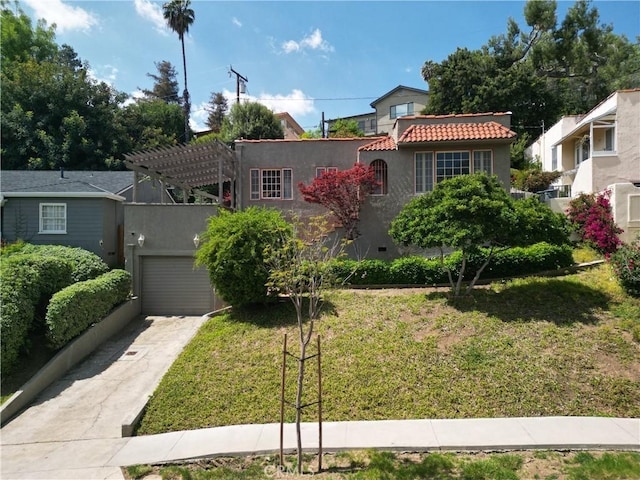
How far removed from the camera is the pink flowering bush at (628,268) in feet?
32.4

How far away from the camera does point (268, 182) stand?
667 inches

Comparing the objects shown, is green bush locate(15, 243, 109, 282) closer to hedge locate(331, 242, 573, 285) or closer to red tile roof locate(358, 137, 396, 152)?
hedge locate(331, 242, 573, 285)

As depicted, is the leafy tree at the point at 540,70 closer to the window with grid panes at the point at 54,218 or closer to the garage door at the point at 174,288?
the garage door at the point at 174,288

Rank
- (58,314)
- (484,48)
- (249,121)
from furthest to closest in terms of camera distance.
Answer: (484,48), (249,121), (58,314)

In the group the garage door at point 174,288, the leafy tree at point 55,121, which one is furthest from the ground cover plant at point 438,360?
the leafy tree at point 55,121

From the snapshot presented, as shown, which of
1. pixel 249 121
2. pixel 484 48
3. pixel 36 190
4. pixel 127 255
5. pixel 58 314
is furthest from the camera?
pixel 484 48

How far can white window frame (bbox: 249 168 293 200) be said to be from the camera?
55.2ft

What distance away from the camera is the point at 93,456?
625 centimetres

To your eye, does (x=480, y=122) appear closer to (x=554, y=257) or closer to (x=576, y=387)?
(x=554, y=257)

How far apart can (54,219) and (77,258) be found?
3.36 m

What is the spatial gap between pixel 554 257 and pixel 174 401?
38.7 ft

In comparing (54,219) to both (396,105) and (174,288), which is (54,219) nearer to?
(174,288)

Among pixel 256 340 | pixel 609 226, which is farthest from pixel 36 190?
pixel 609 226

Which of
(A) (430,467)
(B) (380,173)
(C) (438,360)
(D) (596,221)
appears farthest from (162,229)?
(D) (596,221)
